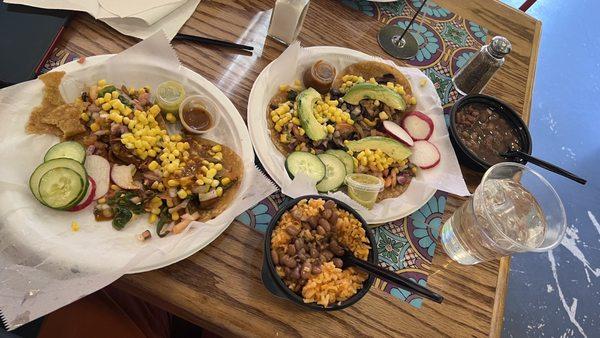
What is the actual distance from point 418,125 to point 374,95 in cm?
27

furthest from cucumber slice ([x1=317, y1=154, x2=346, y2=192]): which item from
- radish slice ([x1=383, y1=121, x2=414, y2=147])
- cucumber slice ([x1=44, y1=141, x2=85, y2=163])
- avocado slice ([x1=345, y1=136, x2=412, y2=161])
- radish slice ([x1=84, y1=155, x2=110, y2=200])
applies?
cucumber slice ([x1=44, y1=141, x2=85, y2=163])

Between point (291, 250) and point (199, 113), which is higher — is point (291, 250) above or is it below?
above

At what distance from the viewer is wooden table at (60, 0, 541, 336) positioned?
5.15 ft

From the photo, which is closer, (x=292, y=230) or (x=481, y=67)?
(x=292, y=230)

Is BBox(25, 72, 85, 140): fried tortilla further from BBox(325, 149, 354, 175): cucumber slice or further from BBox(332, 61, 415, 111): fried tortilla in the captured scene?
BBox(332, 61, 415, 111): fried tortilla

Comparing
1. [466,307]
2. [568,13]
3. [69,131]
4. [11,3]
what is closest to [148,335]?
[69,131]

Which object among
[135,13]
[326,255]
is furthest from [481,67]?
[135,13]

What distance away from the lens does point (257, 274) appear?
1660 millimetres

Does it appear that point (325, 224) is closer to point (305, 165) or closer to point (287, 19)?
point (305, 165)

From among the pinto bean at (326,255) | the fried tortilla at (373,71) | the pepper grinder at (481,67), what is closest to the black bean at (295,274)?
the pinto bean at (326,255)

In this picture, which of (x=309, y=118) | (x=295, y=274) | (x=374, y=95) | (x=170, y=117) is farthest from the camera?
(x=374, y=95)

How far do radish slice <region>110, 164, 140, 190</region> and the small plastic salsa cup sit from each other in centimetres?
85

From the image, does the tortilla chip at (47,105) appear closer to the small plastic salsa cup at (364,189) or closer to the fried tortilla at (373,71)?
the small plastic salsa cup at (364,189)

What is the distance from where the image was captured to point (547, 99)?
4.74 meters
